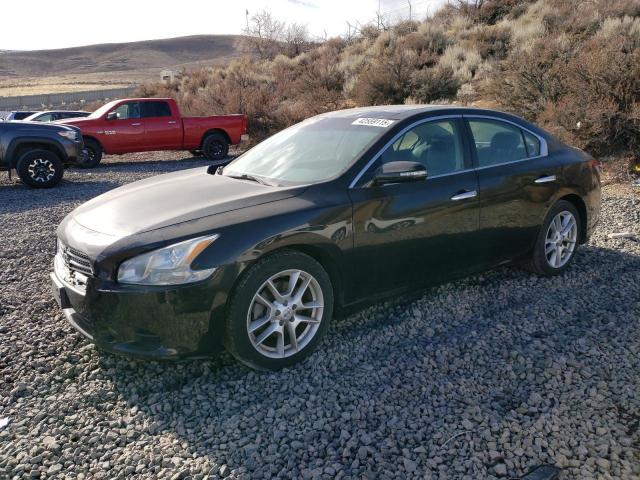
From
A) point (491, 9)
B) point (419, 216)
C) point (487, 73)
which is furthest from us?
point (491, 9)

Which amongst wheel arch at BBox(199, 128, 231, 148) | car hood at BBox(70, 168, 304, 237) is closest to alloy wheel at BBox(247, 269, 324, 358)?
car hood at BBox(70, 168, 304, 237)

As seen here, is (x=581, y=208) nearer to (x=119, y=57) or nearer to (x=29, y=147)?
(x=29, y=147)

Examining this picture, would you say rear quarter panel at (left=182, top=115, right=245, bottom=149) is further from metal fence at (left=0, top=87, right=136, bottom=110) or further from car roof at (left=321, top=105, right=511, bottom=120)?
metal fence at (left=0, top=87, right=136, bottom=110)

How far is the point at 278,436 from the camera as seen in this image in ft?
9.75

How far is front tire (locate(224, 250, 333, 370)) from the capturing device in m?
3.36

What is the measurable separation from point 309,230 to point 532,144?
8.59 feet

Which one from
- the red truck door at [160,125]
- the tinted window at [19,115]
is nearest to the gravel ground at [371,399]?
the red truck door at [160,125]

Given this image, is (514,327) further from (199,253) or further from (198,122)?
(198,122)

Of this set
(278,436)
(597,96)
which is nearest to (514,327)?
(278,436)

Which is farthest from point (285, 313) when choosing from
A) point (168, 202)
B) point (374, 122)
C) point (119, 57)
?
point (119, 57)

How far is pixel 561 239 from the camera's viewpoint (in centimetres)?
523

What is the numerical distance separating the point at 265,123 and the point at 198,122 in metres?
3.56

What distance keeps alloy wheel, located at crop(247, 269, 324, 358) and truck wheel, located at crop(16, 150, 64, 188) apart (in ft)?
29.4

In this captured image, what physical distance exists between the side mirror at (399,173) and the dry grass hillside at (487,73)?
7.79 meters
